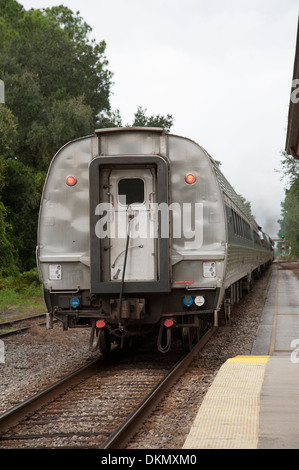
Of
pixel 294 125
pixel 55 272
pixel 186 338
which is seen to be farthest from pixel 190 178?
pixel 186 338

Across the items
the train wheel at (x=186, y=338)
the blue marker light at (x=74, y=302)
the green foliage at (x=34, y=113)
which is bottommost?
the train wheel at (x=186, y=338)

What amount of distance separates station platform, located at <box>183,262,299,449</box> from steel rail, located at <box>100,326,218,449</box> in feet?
2.23

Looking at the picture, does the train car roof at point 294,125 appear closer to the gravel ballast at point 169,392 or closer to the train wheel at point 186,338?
the train wheel at point 186,338

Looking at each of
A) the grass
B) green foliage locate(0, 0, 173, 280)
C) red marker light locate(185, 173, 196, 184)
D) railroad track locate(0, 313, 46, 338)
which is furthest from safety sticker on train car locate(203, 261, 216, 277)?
green foliage locate(0, 0, 173, 280)

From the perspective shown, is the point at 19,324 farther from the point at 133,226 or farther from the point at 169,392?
the point at 169,392

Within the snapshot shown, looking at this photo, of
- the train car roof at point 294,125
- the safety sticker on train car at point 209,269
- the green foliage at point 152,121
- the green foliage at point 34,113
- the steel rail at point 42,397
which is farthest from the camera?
the green foliage at point 152,121

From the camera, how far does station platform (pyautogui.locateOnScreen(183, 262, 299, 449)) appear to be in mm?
5148

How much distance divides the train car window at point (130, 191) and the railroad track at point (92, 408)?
2668mm

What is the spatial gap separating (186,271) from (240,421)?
3708 millimetres

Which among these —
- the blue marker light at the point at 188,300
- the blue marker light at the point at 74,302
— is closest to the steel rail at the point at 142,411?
the blue marker light at the point at 188,300

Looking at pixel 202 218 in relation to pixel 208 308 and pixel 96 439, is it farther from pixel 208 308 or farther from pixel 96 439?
pixel 96 439

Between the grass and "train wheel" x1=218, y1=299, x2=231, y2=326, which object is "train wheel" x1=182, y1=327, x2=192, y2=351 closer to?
"train wheel" x1=218, y1=299, x2=231, y2=326

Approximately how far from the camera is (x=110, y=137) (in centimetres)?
930

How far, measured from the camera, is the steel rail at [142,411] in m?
5.58
